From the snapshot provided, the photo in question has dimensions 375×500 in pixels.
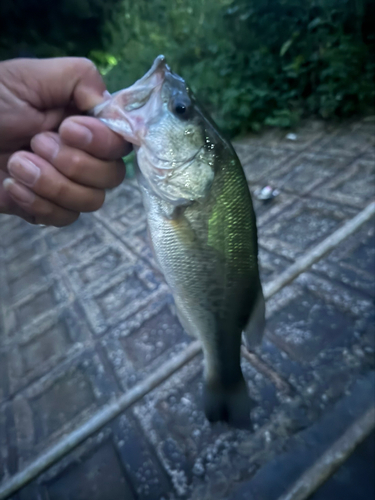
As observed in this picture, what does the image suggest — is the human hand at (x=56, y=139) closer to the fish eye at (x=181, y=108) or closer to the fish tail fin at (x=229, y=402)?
the fish eye at (x=181, y=108)

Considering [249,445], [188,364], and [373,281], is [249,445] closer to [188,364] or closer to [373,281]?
[188,364]

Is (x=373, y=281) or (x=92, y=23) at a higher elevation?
(x=92, y=23)

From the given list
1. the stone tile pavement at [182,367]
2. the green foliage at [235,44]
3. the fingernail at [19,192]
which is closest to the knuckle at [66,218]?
the fingernail at [19,192]

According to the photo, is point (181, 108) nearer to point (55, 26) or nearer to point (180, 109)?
point (180, 109)

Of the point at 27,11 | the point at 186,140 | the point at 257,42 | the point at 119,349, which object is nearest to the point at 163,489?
the point at 119,349

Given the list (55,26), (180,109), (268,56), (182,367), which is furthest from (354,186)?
(55,26)

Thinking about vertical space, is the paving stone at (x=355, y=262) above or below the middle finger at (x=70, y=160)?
below
